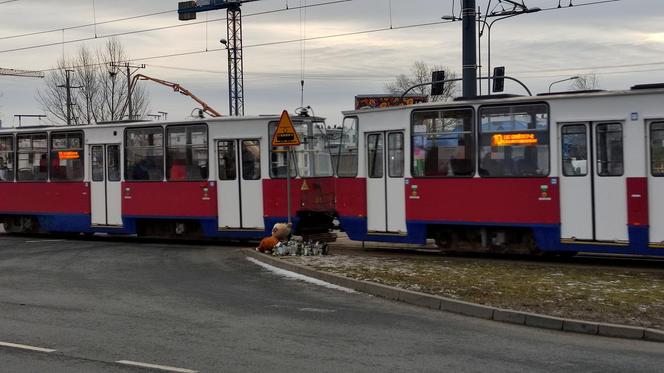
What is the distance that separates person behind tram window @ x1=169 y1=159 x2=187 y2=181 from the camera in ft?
63.4

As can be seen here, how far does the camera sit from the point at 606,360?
7.14 metres

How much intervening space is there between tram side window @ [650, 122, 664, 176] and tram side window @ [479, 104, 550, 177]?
73.4 inches

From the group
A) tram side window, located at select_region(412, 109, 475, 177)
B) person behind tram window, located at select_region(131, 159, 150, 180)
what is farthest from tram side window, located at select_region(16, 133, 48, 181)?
tram side window, located at select_region(412, 109, 475, 177)

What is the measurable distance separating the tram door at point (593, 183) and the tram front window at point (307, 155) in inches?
261

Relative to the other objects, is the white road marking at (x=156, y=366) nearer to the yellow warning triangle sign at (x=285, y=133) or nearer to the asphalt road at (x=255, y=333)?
the asphalt road at (x=255, y=333)

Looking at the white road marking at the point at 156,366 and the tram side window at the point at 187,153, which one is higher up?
the tram side window at the point at 187,153

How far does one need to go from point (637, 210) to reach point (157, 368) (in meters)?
9.70

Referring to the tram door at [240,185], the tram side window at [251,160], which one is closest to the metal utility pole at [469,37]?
the tram side window at [251,160]

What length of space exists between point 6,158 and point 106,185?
4381 mm

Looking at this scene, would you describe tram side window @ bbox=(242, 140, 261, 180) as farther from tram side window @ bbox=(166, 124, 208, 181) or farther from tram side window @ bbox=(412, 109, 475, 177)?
tram side window @ bbox=(412, 109, 475, 177)

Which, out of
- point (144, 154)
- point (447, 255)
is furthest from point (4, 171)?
point (447, 255)

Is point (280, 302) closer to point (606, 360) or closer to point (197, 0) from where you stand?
point (606, 360)

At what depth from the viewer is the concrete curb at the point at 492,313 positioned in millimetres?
8250

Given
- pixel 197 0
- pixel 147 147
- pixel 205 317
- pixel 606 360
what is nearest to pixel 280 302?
pixel 205 317
